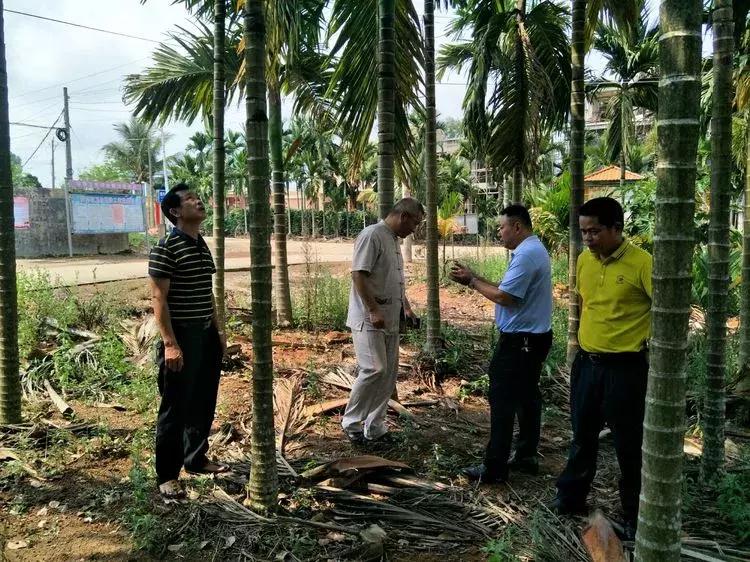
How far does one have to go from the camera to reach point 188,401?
13.8ft

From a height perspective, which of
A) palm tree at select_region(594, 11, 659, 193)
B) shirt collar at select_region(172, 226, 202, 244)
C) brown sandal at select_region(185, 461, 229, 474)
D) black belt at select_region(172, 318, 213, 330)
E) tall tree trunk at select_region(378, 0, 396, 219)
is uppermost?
palm tree at select_region(594, 11, 659, 193)

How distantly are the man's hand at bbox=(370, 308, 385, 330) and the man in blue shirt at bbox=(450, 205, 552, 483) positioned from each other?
2.83 feet

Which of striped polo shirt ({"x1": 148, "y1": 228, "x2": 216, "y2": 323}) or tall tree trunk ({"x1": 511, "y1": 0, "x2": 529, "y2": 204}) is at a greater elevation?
tall tree trunk ({"x1": 511, "y1": 0, "x2": 529, "y2": 204})

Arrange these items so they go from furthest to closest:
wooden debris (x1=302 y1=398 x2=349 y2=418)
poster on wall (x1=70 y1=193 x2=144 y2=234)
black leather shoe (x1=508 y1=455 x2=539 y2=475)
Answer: poster on wall (x1=70 y1=193 x2=144 y2=234) < wooden debris (x1=302 y1=398 x2=349 y2=418) < black leather shoe (x1=508 y1=455 x2=539 y2=475)

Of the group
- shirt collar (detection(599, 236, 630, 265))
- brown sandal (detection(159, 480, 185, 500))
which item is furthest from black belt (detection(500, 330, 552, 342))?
brown sandal (detection(159, 480, 185, 500))

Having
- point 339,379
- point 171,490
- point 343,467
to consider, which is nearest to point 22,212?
point 339,379

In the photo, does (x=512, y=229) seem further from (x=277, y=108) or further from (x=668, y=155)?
(x=277, y=108)

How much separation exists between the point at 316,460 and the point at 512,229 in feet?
7.11

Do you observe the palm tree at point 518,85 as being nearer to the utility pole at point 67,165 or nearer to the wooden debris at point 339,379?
the wooden debris at point 339,379

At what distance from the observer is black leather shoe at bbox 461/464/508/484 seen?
164 inches

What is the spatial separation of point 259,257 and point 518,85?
5678mm

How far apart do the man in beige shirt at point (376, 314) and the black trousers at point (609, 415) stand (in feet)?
5.53

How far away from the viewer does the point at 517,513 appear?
3.73 metres

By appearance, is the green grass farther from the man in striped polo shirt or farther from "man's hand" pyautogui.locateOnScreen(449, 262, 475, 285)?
"man's hand" pyautogui.locateOnScreen(449, 262, 475, 285)
